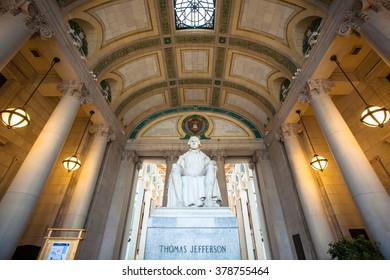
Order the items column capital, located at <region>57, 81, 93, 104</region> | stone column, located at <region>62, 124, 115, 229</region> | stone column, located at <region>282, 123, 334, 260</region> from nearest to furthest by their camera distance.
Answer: stone column, located at <region>282, 123, 334, 260</region>, column capital, located at <region>57, 81, 93, 104</region>, stone column, located at <region>62, 124, 115, 229</region>

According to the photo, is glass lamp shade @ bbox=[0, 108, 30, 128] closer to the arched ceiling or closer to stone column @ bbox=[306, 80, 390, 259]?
the arched ceiling

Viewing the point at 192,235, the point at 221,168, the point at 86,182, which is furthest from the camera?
the point at 221,168

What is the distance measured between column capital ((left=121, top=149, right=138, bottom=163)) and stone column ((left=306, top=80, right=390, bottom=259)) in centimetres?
971

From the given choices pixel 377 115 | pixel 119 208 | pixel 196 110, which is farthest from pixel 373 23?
pixel 119 208

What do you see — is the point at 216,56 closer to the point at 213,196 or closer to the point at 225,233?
the point at 213,196

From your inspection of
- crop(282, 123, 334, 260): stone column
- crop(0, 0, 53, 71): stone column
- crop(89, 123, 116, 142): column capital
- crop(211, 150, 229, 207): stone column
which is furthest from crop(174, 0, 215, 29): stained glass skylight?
crop(211, 150, 229, 207): stone column

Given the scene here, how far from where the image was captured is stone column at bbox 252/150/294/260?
914cm

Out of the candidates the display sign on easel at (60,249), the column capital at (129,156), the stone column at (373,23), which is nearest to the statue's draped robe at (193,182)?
the display sign on easel at (60,249)

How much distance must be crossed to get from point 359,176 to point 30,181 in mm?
8467

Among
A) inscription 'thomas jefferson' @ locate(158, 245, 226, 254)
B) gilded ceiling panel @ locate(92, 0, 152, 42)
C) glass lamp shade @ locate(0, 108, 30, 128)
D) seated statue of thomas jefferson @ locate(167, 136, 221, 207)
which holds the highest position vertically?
gilded ceiling panel @ locate(92, 0, 152, 42)

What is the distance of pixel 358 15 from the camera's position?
206 inches

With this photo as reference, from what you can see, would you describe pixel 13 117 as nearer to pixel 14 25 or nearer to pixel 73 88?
pixel 14 25
